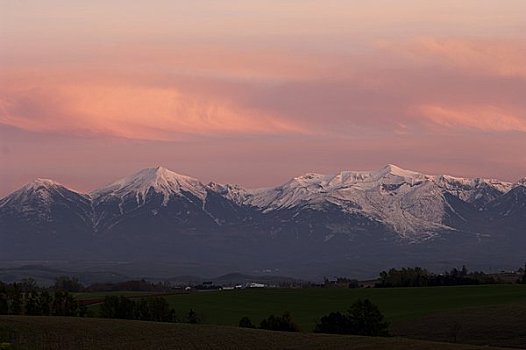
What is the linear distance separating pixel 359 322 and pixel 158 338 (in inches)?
1116

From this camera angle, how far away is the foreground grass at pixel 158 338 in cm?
7725

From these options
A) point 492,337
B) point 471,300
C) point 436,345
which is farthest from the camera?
point 471,300

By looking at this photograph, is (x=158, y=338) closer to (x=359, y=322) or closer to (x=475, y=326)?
(x=359, y=322)

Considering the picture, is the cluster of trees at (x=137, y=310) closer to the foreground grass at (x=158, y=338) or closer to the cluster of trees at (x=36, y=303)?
the cluster of trees at (x=36, y=303)

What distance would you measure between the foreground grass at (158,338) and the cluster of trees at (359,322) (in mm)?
19067

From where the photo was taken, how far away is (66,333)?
8225cm

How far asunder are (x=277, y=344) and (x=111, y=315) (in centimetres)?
4340

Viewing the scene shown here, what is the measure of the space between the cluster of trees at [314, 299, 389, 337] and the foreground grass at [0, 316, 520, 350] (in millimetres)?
19067

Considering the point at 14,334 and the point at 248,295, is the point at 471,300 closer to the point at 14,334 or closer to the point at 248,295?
the point at 248,295

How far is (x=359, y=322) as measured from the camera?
105375 millimetres

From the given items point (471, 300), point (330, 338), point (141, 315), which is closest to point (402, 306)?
point (471, 300)

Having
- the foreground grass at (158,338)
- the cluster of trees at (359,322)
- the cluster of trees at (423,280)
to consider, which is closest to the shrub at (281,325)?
the cluster of trees at (359,322)

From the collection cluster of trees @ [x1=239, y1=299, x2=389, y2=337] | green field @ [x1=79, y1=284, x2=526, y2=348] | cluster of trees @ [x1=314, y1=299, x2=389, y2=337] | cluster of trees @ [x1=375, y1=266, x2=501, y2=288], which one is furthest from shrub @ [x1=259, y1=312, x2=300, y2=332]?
cluster of trees @ [x1=375, y1=266, x2=501, y2=288]

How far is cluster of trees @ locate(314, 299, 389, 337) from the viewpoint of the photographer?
104688 mm
